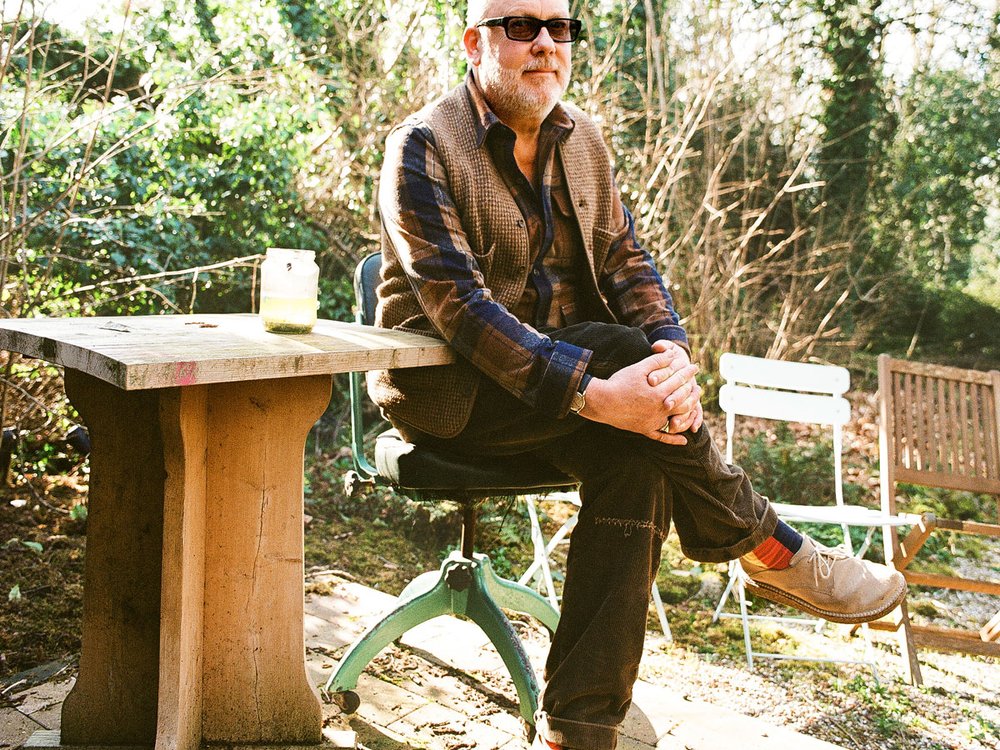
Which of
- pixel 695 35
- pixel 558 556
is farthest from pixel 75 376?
pixel 695 35

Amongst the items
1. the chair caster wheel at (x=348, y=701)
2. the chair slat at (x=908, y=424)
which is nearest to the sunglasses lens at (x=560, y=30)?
the chair caster wheel at (x=348, y=701)

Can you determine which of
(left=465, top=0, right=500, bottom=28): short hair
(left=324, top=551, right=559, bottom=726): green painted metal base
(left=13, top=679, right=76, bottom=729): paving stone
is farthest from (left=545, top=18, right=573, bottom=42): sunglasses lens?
(left=13, top=679, right=76, bottom=729): paving stone

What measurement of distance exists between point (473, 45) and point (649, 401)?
1183mm

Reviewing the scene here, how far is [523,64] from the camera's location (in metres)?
2.43

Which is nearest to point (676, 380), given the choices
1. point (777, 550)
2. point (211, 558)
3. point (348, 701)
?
point (777, 550)

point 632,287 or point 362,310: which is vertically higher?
point 632,287

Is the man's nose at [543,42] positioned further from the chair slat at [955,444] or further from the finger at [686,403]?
the chair slat at [955,444]

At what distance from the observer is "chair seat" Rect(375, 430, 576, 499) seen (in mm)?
2275

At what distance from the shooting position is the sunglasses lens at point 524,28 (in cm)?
241

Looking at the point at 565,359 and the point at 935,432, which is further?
the point at 935,432

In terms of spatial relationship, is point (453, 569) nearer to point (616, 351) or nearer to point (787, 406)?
point (616, 351)

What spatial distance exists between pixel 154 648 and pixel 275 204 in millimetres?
4107

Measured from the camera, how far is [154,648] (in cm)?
204

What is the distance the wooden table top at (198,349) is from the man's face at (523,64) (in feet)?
2.41
